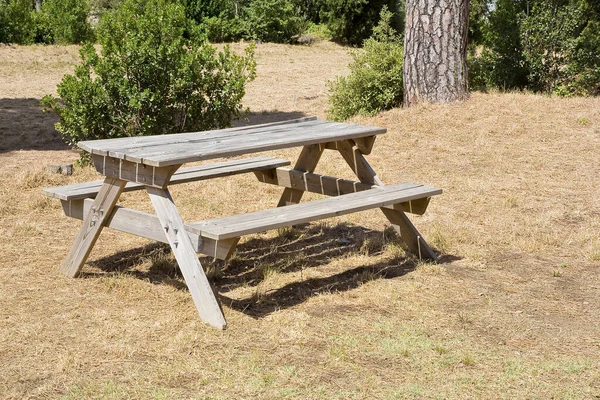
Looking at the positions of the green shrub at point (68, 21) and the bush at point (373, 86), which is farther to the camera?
the green shrub at point (68, 21)

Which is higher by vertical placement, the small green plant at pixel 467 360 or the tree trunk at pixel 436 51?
the tree trunk at pixel 436 51

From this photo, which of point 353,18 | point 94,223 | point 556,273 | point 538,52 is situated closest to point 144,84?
point 94,223

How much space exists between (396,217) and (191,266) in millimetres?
1751

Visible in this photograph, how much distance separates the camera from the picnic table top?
4.48m

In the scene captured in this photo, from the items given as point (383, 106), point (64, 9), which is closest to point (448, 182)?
point (383, 106)

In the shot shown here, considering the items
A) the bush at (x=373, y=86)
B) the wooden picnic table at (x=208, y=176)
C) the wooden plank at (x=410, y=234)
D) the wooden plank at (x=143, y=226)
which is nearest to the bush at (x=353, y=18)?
the bush at (x=373, y=86)

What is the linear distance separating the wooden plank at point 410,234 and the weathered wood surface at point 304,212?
21 cm

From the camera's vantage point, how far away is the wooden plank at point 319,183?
5.56m

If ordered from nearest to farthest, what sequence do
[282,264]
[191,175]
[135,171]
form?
[135,171]
[282,264]
[191,175]

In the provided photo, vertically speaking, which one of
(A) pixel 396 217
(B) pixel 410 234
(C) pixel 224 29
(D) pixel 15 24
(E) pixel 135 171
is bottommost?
(B) pixel 410 234

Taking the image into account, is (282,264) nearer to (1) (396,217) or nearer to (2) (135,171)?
(1) (396,217)

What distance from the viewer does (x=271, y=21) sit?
80.1 ft

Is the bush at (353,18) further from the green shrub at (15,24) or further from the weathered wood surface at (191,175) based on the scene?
the weathered wood surface at (191,175)

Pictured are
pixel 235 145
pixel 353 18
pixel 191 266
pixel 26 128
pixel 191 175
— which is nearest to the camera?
pixel 191 266
